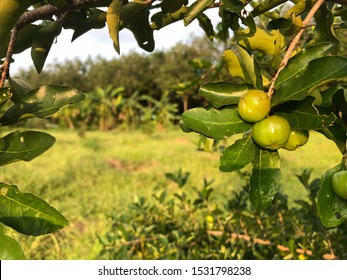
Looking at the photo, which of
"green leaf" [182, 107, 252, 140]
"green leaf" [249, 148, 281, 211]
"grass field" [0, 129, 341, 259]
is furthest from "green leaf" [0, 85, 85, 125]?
"grass field" [0, 129, 341, 259]

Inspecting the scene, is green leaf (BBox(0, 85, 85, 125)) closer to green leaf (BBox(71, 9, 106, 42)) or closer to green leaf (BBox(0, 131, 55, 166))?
green leaf (BBox(0, 131, 55, 166))

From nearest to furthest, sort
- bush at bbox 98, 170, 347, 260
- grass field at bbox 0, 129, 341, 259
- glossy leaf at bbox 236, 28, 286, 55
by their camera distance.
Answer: glossy leaf at bbox 236, 28, 286, 55
bush at bbox 98, 170, 347, 260
grass field at bbox 0, 129, 341, 259

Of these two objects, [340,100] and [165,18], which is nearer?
[340,100]

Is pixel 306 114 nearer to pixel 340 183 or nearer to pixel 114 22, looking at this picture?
pixel 340 183

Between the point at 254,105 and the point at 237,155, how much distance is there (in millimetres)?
71

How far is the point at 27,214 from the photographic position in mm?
551

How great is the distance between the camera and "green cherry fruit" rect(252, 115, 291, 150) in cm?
59

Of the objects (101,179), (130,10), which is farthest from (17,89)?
(101,179)

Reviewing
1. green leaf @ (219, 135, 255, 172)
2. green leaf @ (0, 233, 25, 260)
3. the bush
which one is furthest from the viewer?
the bush

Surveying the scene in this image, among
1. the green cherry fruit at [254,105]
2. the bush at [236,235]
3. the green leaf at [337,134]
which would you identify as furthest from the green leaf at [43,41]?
the bush at [236,235]

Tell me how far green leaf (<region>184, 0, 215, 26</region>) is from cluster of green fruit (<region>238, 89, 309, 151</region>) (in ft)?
0.44

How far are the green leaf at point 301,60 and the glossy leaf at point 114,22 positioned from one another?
225mm

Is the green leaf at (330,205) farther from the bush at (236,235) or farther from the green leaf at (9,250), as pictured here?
the bush at (236,235)

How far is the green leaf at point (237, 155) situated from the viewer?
0.60 metres
